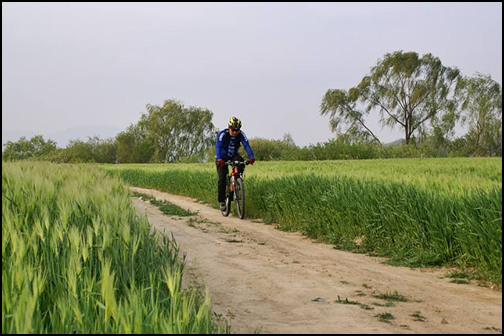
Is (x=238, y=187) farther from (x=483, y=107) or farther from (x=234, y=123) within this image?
(x=483, y=107)

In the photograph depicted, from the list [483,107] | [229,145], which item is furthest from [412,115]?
[229,145]

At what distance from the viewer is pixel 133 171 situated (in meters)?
31.3

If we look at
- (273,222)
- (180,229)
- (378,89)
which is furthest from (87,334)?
(378,89)

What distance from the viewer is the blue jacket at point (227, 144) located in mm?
12602

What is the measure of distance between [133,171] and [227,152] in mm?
19662

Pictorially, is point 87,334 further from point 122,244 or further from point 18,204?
point 18,204

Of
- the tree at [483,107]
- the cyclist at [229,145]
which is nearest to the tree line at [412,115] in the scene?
the tree at [483,107]

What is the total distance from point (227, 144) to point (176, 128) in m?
63.4

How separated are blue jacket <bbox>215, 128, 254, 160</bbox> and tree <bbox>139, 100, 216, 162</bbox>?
60922 mm

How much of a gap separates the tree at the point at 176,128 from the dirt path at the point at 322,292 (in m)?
66.1

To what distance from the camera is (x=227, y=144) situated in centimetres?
1285

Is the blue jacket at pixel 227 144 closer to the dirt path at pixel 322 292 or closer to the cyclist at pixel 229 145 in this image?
the cyclist at pixel 229 145

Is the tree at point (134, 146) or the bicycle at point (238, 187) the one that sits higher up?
the tree at point (134, 146)

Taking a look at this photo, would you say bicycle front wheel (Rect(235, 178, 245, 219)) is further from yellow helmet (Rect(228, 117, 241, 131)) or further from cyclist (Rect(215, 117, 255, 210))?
yellow helmet (Rect(228, 117, 241, 131))
